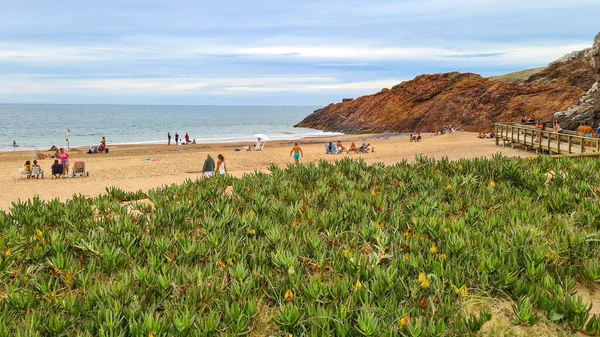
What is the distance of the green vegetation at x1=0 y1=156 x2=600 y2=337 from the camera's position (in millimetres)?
3664

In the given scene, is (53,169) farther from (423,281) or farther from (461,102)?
(461,102)

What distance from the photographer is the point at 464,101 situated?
62.0m

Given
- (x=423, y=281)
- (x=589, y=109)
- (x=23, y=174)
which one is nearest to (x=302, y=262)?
(x=423, y=281)

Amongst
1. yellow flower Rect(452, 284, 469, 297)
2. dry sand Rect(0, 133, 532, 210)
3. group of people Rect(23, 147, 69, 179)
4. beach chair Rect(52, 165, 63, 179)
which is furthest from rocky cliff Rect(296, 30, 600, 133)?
yellow flower Rect(452, 284, 469, 297)

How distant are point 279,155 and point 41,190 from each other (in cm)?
1779

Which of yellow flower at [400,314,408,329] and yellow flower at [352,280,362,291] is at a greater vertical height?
yellow flower at [352,280,362,291]

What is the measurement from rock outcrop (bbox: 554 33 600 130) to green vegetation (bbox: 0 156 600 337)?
23976 mm

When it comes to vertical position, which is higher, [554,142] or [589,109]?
[589,109]

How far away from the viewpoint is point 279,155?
34156 mm

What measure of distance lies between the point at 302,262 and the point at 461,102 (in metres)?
61.8

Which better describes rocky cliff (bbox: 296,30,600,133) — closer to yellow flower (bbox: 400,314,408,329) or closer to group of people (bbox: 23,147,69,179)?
group of people (bbox: 23,147,69,179)

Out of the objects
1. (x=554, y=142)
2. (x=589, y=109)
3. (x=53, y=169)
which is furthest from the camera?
(x=589, y=109)

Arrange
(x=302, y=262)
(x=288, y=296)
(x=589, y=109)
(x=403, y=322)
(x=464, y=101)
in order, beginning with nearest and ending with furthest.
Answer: (x=403, y=322), (x=288, y=296), (x=302, y=262), (x=589, y=109), (x=464, y=101)

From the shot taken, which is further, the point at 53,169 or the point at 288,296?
the point at 53,169
